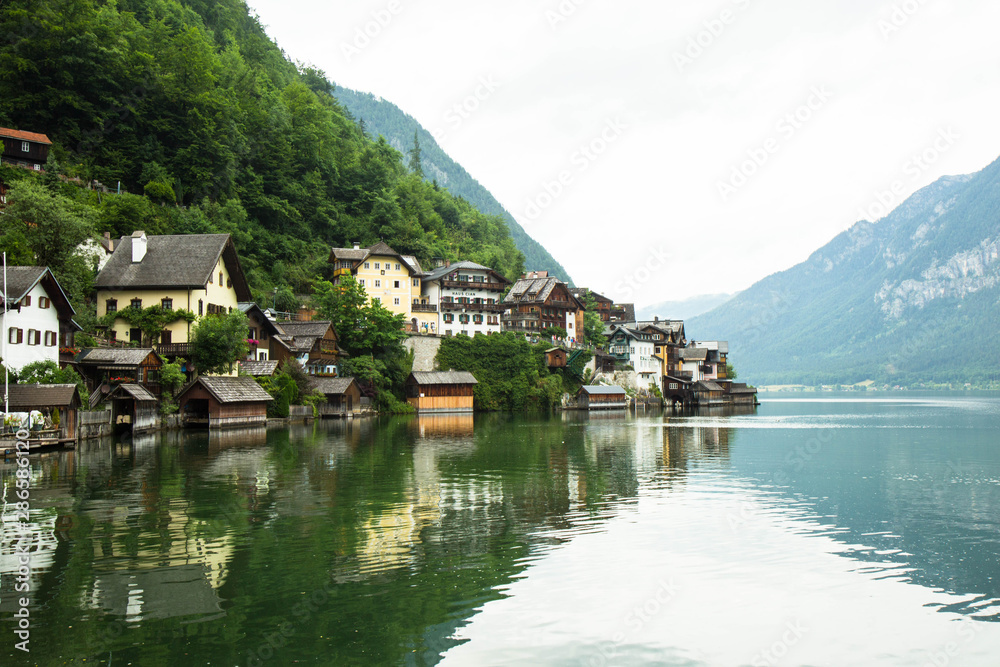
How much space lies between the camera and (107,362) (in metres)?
47.4

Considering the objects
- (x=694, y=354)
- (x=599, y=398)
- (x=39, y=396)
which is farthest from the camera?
(x=694, y=354)

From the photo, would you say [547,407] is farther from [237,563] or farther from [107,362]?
[237,563]

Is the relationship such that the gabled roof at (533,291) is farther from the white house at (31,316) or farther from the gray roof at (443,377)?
the white house at (31,316)

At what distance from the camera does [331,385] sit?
7088 cm

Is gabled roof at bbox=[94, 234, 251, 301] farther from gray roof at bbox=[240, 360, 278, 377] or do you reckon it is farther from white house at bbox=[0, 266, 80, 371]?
white house at bbox=[0, 266, 80, 371]

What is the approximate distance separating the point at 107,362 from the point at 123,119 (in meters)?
44.3

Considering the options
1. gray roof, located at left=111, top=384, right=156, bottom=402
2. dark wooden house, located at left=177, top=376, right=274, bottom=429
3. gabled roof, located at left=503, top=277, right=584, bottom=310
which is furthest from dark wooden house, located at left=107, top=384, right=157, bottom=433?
gabled roof, located at left=503, top=277, right=584, bottom=310

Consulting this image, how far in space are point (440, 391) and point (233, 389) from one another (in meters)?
32.5

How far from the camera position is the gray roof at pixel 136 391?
47.4m

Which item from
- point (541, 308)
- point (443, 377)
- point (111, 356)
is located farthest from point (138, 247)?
point (541, 308)

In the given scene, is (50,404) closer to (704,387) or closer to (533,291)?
(533,291)

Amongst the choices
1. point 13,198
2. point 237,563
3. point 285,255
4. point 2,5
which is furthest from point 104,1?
point 237,563

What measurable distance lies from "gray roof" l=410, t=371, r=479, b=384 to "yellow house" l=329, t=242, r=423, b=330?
923 cm

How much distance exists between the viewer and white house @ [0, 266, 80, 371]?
3791 cm
